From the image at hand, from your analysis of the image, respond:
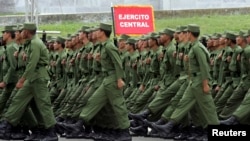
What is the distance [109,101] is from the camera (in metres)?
13.0

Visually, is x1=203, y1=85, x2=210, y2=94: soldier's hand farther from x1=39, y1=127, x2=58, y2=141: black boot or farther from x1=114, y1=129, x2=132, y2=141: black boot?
x1=39, y1=127, x2=58, y2=141: black boot

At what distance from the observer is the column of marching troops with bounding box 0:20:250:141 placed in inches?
509

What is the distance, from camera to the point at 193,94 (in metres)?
13.0

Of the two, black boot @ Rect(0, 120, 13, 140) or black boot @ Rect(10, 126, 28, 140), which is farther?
black boot @ Rect(10, 126, 28, 140)

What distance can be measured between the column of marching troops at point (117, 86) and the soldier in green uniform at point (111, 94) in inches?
0.6

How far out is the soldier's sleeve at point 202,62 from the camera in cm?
1277

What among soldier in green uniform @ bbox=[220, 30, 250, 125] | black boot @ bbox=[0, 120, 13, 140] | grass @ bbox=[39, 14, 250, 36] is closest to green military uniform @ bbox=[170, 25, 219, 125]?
soldier in green uniform @ bbox=[220, 30, 250, 125]

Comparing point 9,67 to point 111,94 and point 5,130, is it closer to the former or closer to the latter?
point 5,130

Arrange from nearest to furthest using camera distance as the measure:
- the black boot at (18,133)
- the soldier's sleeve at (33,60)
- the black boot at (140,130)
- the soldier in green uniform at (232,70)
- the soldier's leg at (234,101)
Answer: the soldier's sleeve at (33,60) < the black boot at (18,133) < the soldier's leg at (234,101) < the soldier in green uniform at (232,70) < the black boot at (140,130)

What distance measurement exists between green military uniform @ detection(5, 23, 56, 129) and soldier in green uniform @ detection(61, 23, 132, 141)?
65 centimetres

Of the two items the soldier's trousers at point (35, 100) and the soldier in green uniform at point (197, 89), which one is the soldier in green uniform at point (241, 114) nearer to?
the soldier in green uniform at point (197, 89)

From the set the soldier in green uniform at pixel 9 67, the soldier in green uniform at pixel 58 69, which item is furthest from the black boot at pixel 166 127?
the soldier in green uniform at pixel 58 69

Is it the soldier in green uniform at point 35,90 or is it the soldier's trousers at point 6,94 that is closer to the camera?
the soldier in green uniform at point 35,90

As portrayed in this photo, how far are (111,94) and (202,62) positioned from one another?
1554mm
